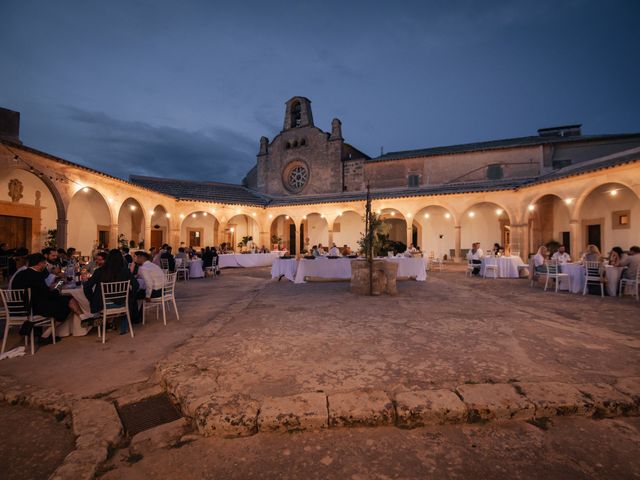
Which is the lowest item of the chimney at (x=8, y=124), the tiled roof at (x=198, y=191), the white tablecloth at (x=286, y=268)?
the white tablecloth at (x=286, y=268)

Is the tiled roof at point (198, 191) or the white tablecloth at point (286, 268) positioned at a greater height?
the tiled roof at point (198, 191)

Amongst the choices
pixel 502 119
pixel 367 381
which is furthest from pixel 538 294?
pixel 502 119

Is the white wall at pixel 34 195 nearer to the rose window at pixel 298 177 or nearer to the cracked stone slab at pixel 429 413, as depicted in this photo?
the cracked stone slab at pixel 429 413

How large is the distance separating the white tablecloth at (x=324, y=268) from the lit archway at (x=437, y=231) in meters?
9.48

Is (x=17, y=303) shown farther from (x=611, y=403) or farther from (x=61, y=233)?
(x=61, y=233)

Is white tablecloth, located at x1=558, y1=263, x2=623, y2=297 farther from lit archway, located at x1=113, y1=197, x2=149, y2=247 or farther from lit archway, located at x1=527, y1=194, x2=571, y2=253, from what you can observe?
lit archway, located at x1=113, y1=197, x2=149, y2=247

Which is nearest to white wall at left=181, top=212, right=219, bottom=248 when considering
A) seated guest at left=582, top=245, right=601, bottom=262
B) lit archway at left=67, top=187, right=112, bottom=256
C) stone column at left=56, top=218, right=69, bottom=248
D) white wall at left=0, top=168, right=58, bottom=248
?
lit archway at left=67, top=187, right=112, bottom=256

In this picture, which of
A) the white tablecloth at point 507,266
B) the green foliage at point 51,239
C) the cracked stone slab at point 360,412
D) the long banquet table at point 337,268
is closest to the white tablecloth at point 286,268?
the long banquet table at point 337,268

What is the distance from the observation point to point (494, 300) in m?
6.79

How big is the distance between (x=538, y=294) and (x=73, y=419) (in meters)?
9.14

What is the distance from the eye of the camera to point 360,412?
2236 mm

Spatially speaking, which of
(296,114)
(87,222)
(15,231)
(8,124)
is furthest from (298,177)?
(15,231)

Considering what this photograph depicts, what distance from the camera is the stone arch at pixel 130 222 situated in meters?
16.5

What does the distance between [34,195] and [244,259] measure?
334 inches
